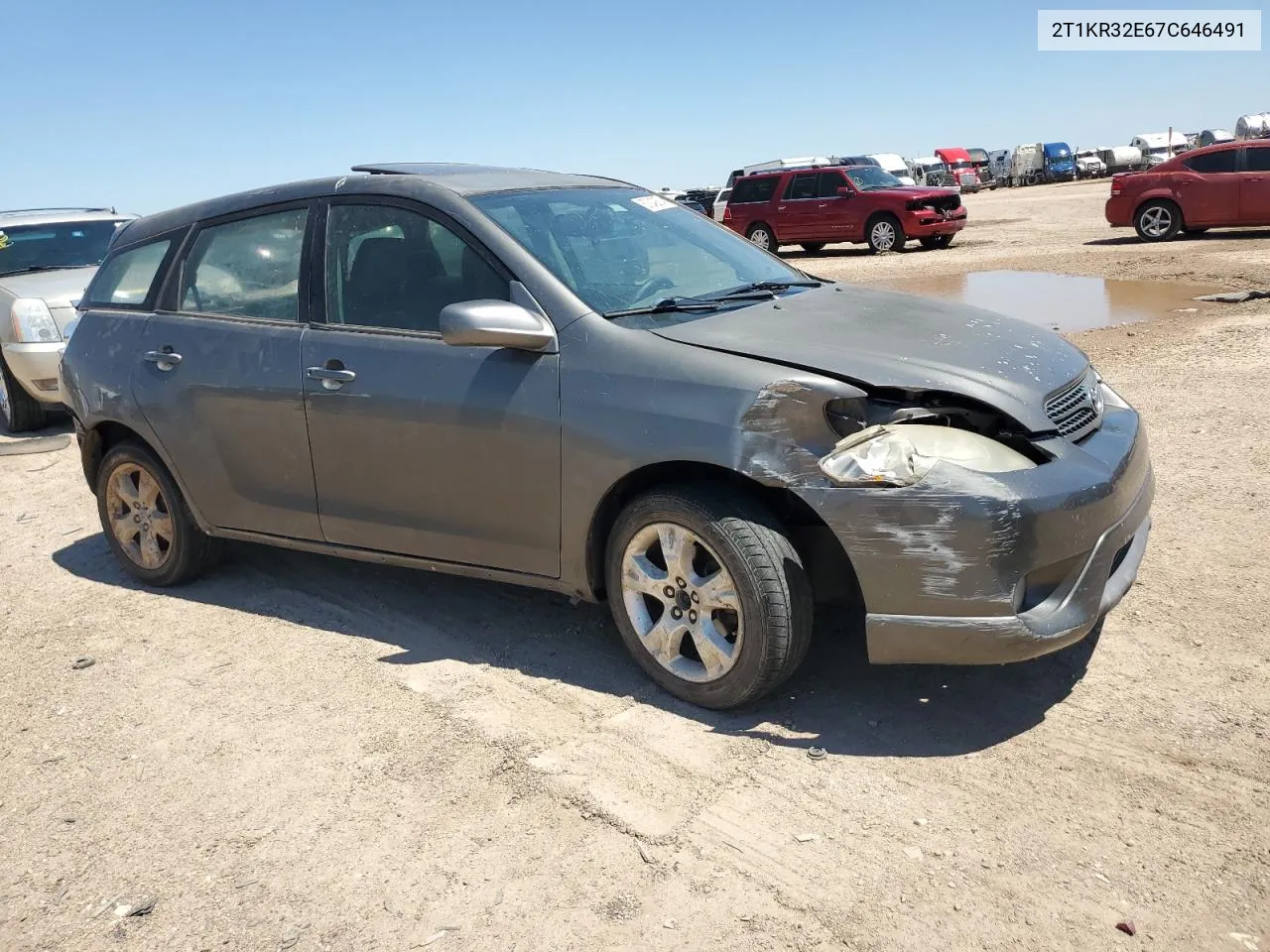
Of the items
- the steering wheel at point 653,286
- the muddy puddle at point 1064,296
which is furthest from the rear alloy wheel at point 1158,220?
the steering wheel at point 653,286

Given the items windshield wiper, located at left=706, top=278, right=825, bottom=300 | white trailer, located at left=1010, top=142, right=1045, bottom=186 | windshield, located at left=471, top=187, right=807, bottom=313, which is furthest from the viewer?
white trailer, located at left=1010, top=142, right=1045, bottom=186

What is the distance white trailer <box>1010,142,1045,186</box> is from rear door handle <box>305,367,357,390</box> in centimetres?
5681

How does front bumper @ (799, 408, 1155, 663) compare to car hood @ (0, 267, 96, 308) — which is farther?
car hood @ (0, 267, 96, 308)

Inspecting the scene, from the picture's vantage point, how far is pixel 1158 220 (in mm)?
19469

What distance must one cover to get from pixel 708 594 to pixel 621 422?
24.1 inches

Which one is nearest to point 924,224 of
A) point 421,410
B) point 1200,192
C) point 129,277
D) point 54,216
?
point 1200,192

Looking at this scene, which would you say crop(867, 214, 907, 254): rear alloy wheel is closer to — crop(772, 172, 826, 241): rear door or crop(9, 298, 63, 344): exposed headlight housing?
crop(772, 172, 826, 241): rear door

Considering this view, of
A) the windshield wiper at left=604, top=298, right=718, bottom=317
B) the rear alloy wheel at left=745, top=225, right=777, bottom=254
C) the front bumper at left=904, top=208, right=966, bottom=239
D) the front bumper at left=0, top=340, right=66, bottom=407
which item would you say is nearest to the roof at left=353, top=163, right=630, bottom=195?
the windshield wiper at left=604, top=298, right=718, bottom=317

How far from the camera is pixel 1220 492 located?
5473 millimetres

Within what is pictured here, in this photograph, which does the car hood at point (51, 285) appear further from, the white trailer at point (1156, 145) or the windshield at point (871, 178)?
the white trailer at point (1156, 145)

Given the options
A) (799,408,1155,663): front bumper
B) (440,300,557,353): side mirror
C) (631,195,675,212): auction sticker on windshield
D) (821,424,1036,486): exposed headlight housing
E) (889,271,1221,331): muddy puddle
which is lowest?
(889,271,1221,331): muddy puddle

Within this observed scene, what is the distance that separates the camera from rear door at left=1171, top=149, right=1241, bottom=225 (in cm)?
1855

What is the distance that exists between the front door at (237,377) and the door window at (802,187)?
19219 mm

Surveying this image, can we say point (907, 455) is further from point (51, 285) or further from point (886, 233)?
point (886, 233)
